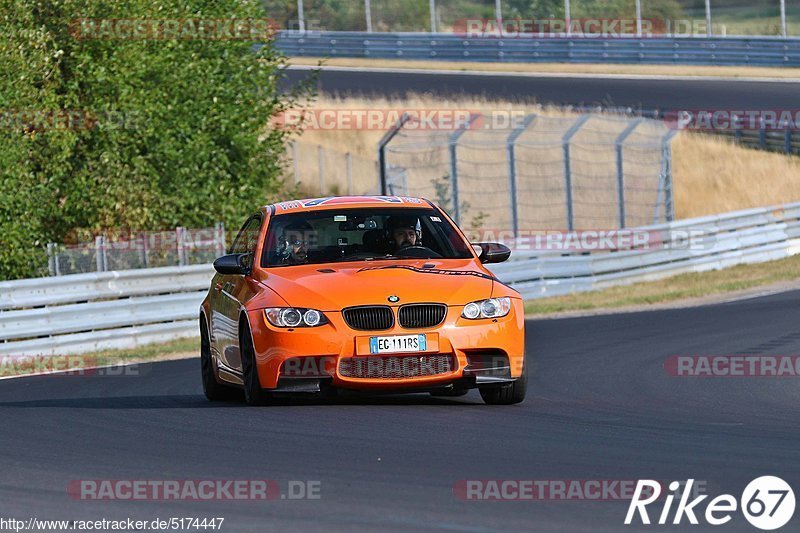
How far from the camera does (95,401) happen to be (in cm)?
1283

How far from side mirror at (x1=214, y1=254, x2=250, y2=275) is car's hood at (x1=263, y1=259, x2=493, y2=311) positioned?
0.41 meters

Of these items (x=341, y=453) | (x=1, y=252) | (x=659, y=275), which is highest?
(x=341, y=453)

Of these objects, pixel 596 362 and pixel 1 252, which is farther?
pixel 1 252

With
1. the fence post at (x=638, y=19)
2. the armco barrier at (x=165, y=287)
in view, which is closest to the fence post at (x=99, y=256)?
the armco barrier at (x=165, y=287)

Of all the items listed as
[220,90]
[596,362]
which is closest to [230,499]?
[596,362]

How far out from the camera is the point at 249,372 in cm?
1095

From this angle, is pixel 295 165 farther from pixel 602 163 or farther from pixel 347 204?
pixel 347 204

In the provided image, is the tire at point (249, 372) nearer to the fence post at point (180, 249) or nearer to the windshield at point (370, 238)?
the windshield at point (370, 238)

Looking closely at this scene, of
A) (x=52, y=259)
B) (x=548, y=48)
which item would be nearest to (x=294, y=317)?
(x=52, y=259)

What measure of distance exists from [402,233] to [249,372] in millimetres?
1611

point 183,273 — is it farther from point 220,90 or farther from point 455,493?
point 455,493

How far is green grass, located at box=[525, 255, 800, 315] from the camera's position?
2444 centimetres

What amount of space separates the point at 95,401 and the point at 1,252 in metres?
11.5

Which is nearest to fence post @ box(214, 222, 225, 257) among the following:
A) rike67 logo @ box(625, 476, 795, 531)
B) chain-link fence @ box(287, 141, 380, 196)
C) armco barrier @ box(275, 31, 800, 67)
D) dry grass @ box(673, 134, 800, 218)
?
chain-link fence @ box(287, 141, 380, 196)
